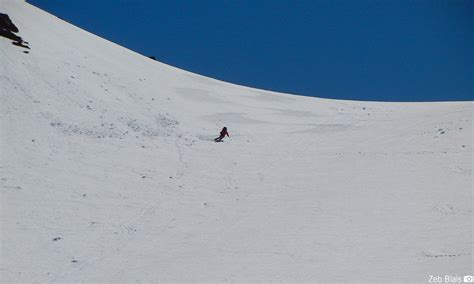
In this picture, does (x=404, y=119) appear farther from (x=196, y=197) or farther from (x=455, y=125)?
(x=196, y=197)

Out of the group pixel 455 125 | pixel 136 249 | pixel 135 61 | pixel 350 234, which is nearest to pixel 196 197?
pixel 136 249

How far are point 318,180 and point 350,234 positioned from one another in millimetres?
5577

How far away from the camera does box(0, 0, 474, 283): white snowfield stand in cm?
1126

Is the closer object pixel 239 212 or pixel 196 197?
pixel 239 212

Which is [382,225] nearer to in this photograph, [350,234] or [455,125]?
[350,234]

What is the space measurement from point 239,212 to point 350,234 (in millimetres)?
3778

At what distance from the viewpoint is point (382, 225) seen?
13133mm

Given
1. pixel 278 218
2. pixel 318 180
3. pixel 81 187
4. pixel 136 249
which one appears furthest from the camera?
pixel 318 180

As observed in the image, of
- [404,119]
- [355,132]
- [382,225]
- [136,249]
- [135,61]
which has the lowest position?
[136,249]

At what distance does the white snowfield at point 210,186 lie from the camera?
1126 centimetres

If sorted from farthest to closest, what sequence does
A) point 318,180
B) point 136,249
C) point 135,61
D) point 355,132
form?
point 135,61 < point 355,132 < point 318,180 < point 136,249

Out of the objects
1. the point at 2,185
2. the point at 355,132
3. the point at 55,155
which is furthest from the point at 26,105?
the point at 355,132

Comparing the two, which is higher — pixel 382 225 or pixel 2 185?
pixel 382 225

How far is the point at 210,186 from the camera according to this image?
58.4ft
